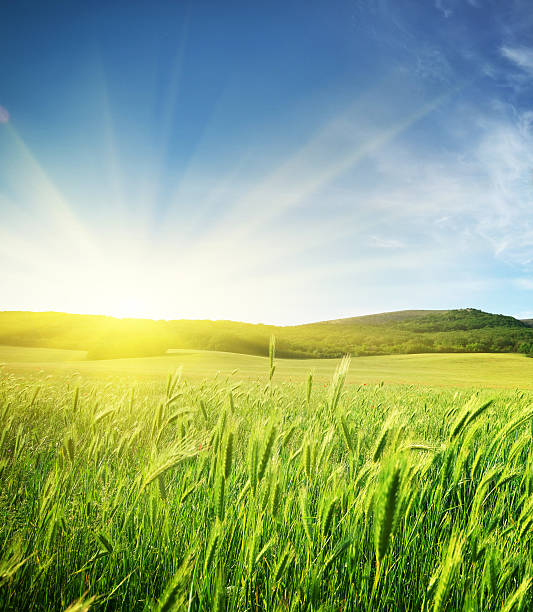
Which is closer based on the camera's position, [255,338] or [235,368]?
[235,368]

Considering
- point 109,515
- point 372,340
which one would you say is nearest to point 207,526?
point 109,515

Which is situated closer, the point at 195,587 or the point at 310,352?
the point at 195,587

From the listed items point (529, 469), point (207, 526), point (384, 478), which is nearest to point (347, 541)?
point (384, 478)

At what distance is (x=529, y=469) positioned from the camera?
1939 mm

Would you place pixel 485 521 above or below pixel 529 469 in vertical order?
below

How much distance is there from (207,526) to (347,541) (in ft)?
2.52

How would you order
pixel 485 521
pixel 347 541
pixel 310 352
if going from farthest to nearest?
pixel 310 352
pixel 485 521
pixel 347 541

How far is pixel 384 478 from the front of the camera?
1134 mm

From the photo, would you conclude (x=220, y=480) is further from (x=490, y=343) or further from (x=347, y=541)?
(x=490, y=343)

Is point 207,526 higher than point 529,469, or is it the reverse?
point 529,469

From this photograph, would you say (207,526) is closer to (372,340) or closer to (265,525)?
(265,525)

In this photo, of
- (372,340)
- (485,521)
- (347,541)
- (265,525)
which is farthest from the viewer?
(372,340)

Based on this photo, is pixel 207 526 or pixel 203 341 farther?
pixel 203 341

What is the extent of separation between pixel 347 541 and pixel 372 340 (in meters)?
57.2
